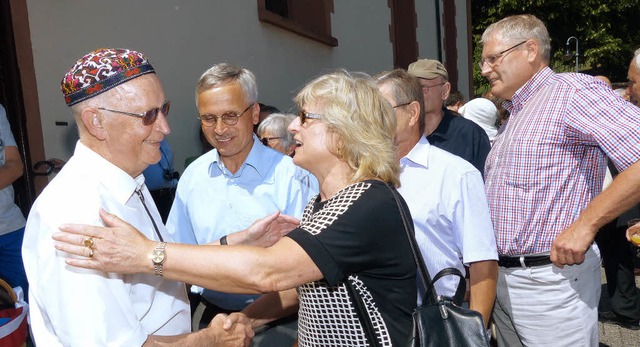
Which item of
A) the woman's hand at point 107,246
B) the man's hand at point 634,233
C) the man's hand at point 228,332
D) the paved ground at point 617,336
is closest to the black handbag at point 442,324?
the man's hand at point 228,332

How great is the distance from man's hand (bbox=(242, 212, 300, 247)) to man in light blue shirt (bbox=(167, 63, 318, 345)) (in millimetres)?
541

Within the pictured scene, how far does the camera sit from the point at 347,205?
5.82ft

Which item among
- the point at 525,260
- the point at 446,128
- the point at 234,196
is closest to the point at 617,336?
the point at 446,128

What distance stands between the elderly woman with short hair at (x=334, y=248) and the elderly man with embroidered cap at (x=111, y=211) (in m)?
0.08

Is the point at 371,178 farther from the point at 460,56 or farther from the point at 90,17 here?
the point at 460,56

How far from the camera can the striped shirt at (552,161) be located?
2510mm

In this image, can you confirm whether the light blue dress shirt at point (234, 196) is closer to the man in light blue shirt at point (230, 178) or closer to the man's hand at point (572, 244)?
the man in light blue shirt at point (230, 178)

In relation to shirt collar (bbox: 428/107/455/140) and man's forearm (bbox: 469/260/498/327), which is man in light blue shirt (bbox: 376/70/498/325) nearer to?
man's forearm (bbox: 469/260/498/327)

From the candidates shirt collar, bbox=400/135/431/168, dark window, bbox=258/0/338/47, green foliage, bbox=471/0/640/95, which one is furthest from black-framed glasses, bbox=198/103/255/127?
green foliage, bbox=471/0/640/95

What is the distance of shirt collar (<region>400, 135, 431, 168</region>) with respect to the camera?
2635mm

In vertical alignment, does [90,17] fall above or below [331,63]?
above

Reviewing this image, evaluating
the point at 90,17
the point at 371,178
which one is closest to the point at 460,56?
the point at 90,17

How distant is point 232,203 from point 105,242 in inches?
54.3

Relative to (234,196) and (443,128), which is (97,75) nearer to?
(234,196)
